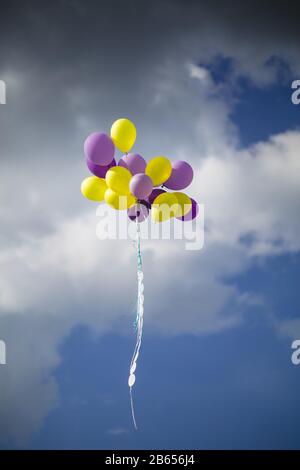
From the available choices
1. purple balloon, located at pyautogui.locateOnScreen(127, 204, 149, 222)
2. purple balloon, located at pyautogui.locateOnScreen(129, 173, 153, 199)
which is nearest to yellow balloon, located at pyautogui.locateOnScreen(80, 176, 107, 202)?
purple balloon, located at pyautogui.locateOnScreen(127, 204, 149, 222)

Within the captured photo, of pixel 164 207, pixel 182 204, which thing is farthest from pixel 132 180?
pixel 182 204

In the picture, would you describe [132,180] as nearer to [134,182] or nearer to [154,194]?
[134,182]

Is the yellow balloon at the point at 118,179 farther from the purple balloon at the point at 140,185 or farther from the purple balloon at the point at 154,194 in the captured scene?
the purple balloon at the point at 154,194

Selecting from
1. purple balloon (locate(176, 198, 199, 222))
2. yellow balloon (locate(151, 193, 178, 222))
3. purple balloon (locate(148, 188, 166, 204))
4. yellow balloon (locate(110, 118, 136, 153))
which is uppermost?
yellow balloon (locate(110, 118, 136, 153))

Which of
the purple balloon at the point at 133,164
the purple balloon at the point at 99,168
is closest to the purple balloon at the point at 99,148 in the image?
the purple balloon at the point at 99,168


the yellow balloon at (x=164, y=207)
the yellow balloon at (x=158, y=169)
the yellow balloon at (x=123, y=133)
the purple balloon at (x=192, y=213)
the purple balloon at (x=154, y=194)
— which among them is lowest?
the yellow balloon at (x=164, y=207)

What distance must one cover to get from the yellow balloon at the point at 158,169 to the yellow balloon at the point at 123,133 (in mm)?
400

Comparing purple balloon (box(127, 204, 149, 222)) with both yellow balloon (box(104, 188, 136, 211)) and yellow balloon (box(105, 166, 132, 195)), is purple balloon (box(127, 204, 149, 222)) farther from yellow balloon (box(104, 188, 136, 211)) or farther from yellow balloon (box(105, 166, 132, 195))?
yellow balloon (box(105, 166, 132, 195))

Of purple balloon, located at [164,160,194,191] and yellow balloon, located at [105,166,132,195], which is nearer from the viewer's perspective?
yellow balloon, located at [105,166,132,195]

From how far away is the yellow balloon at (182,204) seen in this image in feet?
18.6

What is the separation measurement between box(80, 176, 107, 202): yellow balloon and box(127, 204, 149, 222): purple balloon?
0.43m

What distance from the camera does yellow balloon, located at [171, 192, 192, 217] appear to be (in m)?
5.68

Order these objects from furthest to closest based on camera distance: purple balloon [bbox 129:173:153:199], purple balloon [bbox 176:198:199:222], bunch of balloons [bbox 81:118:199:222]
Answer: purple balloon [bbox 176:198:199:222], bunch of balloons [bbox 81:118:199:222], purple balloon [bbox 129:173:153:199]
